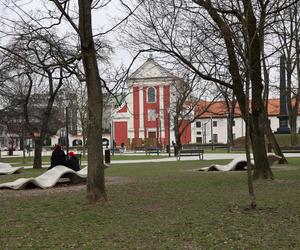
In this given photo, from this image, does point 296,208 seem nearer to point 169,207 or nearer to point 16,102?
point 169,207

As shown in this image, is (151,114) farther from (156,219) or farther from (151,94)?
(156,219)

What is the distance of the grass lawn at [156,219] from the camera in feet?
25.2

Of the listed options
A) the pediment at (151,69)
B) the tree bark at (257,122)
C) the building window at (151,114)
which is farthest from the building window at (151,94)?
the tree bark at (257,122)

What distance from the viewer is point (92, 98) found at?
39.3ft

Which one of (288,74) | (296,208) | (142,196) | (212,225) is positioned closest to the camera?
(212,225)

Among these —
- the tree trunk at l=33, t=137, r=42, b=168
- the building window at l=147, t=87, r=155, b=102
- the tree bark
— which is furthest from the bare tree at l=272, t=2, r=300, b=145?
the building window at l=147, t=87, r=155, b=102

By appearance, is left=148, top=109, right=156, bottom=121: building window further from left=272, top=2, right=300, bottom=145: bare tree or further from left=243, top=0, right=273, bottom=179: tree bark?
left=243, top=0, right=273, bottom=179: tree bark

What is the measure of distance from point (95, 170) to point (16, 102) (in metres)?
23.9

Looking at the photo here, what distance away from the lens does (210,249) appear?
281 inches

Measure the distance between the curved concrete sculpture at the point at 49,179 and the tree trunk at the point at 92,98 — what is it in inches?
220

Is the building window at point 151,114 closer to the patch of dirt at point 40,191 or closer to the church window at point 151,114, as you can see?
the church window at point 151,114

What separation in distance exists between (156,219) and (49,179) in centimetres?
867

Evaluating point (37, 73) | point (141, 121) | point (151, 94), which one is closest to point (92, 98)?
point (37, 73)

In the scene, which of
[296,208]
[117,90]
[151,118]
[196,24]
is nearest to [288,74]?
[196,24]
